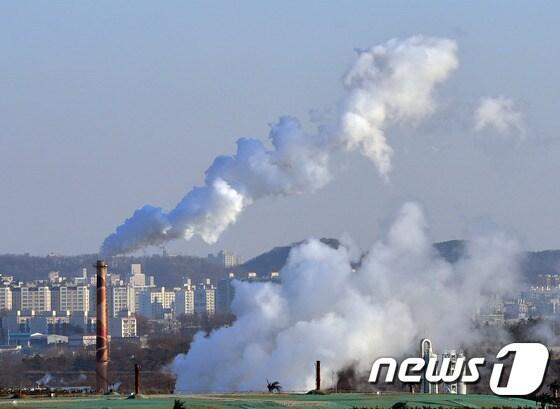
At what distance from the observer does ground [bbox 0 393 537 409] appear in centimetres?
7450

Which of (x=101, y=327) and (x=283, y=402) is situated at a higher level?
(x=101, y=327)

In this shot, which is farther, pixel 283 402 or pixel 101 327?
pixel 101 327

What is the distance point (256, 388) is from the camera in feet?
433

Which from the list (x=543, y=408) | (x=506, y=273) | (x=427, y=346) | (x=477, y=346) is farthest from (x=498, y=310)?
(x=543, y=408)

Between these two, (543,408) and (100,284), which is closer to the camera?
(543,408)

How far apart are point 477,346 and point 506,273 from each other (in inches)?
1249

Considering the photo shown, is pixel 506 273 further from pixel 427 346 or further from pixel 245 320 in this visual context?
pixel 427 346

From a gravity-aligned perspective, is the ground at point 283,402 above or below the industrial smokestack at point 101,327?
below

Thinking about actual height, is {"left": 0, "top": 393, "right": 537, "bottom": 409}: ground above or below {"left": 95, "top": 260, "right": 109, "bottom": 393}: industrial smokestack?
below

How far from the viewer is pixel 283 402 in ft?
258

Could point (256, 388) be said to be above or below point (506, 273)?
below

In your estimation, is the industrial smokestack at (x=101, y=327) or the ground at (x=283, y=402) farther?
the industrial smokestack at (x=101, y=327)

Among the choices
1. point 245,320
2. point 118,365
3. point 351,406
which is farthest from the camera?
point 118,365

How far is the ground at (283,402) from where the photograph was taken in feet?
244
